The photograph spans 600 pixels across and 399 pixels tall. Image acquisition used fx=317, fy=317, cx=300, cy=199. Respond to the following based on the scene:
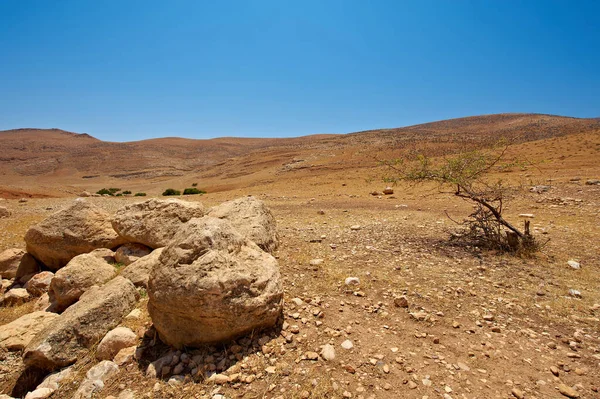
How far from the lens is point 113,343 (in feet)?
12.8

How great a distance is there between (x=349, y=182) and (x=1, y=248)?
641 inches

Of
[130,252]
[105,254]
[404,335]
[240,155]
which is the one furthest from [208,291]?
[240,155]

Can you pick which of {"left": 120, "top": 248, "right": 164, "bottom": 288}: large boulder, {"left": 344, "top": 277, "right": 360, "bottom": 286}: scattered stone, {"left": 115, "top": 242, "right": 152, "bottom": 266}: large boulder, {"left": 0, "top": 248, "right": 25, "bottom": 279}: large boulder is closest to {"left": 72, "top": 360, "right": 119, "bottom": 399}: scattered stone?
{"left": 120, "top": 248, "right": 164, "bottom": 288}: large boulder

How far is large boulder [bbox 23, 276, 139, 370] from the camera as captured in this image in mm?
3859

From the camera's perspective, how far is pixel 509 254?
6059 mm

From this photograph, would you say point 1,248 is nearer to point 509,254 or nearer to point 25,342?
point 25,342

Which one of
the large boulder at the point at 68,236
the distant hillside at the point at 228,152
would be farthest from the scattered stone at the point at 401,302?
the distant hillside at the point at 228,152

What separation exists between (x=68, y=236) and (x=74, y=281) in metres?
1.97

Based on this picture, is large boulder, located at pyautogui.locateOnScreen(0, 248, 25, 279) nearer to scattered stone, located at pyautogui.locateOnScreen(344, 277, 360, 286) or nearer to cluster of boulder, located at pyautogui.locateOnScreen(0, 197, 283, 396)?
cluster of boulder, located at pyautogui.locateOnScreen(0, 197, 283, 396)

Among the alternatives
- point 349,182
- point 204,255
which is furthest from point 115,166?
point 204,255

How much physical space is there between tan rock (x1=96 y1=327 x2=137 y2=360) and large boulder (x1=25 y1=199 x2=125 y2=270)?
11.4ft

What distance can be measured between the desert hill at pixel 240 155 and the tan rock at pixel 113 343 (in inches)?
943

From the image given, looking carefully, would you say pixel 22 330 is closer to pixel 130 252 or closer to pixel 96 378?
pixel 96 378

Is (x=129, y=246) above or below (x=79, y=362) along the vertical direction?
above
